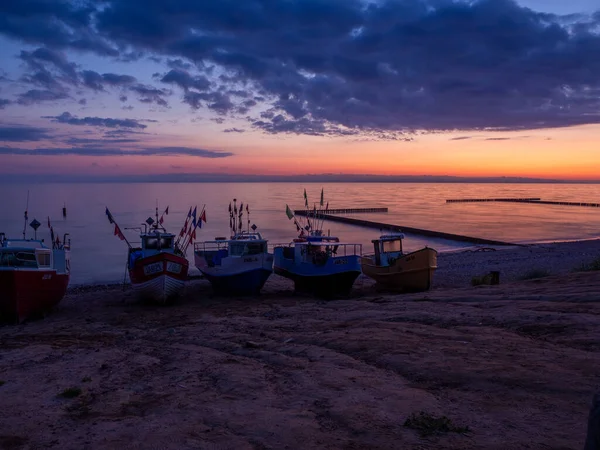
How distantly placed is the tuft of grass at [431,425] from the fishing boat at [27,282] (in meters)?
17.3

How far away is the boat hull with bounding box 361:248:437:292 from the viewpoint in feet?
74.8

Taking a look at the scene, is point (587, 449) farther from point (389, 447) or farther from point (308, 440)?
point (308, 440)

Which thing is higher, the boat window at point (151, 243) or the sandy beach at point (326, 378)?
the boat window at point (151, 243)

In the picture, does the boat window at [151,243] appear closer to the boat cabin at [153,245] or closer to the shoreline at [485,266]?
the boat cabin at [153,245]

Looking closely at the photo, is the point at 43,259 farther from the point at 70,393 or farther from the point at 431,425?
the point at 431,425

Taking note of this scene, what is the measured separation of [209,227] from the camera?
7200cm

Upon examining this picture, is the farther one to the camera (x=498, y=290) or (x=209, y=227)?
(x=209, y=227)

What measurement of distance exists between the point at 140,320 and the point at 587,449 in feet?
56.8

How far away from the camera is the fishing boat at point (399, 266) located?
900 inches

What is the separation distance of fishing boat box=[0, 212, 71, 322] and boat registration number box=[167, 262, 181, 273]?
4462 mm

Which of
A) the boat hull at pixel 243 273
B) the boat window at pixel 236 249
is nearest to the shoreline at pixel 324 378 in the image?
the boat hull at pixel 243 273

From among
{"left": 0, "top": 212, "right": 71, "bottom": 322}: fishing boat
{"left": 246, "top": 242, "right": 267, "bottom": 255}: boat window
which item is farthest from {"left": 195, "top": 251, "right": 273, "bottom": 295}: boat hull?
{"left": 0, "top": 212, "right": 71, "bottom": 322}: fishing boat

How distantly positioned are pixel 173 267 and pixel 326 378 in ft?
47.8

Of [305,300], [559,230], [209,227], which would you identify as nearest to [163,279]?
[305,300]
